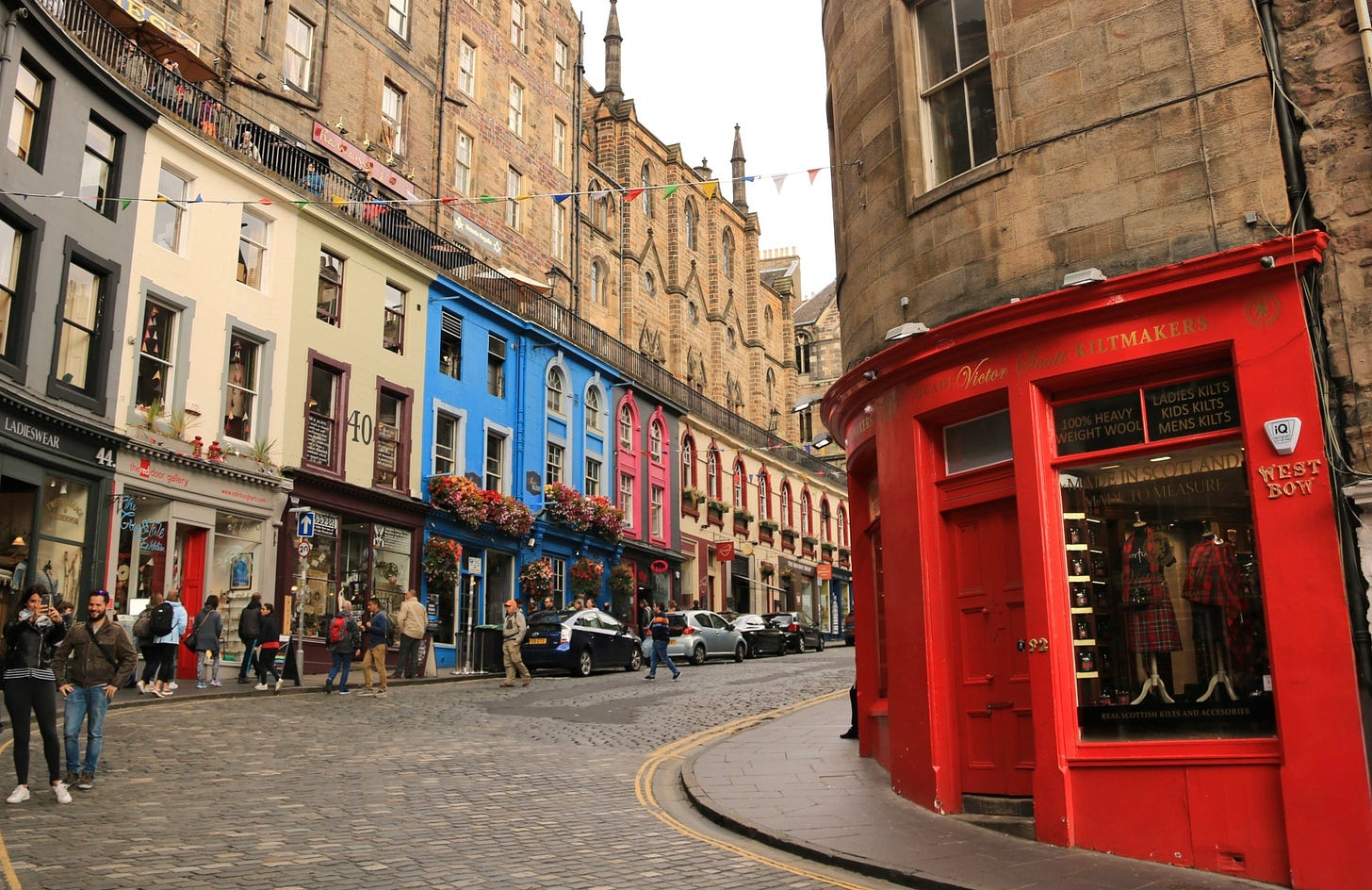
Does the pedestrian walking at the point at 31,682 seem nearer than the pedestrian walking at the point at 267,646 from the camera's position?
Yes

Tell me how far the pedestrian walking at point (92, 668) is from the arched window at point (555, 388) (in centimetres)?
2463

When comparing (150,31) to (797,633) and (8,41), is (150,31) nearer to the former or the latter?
(8,41)

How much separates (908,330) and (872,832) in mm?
4163

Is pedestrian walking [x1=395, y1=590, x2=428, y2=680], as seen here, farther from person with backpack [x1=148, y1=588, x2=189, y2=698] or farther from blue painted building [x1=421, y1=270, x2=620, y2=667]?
blue painted building [x1=421, y1=270, x2=620, y2=667]

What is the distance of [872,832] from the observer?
8680 mm

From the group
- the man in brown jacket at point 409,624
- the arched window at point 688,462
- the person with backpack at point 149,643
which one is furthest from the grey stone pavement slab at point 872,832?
the arched window at point 688,462

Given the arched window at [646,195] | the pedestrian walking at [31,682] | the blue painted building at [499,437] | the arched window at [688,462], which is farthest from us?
the arched window at [646,195]

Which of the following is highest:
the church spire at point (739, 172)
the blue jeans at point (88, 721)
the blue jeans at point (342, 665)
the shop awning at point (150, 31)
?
the church spire at point (739, 172)

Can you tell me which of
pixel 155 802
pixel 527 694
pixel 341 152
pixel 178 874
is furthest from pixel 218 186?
pixel 178 874

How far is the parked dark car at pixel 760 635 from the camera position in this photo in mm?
33656

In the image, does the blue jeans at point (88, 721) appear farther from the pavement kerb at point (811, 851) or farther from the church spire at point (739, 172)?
the church spire at point (739, 172)

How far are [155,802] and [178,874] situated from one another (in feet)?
8.64

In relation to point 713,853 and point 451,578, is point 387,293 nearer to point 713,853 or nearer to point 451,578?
point 451,578

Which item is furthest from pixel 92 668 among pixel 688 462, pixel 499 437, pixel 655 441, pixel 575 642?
pixel 688 462
